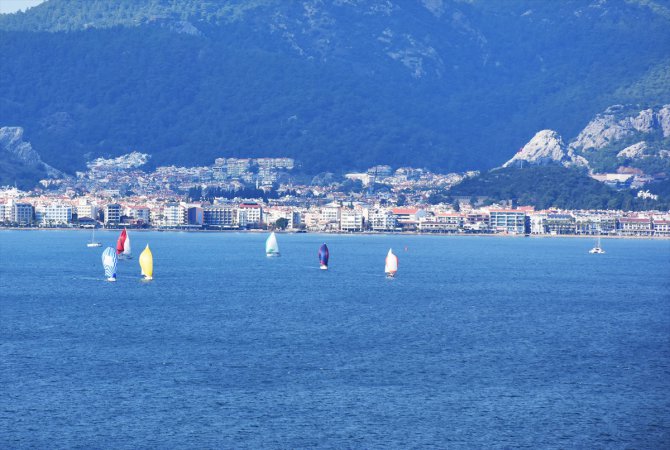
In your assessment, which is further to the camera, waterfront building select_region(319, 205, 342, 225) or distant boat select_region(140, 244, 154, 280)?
waterfront building select_region(319, 205, 342, 225)

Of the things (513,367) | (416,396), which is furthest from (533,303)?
(416,396)

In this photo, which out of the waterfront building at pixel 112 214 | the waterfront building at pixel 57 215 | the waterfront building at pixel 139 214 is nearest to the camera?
the waterfront building at pixel 112 214

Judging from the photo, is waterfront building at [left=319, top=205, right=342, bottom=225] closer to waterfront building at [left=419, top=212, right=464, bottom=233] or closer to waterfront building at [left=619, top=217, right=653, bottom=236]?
waterfront building at [left=419, top=212, right=464, bottom=233]

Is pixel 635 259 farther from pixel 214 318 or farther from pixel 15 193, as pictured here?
Answer: pixel 15 193

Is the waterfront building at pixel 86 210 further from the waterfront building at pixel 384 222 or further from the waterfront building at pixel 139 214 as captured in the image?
the waterfront building at pixel 384 222

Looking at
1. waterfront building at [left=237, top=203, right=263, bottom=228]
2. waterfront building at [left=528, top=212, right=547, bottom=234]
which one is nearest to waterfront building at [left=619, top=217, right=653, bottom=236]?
waterfront building at [left=528, top=212, right=547, bottom=234]

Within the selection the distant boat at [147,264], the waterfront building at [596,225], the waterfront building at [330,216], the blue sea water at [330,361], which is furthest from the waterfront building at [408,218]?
the distant boat at [147,264]
